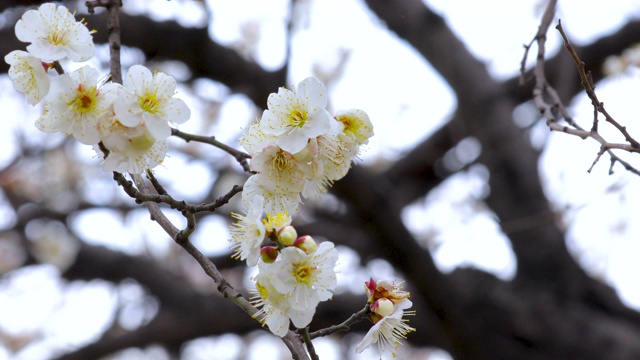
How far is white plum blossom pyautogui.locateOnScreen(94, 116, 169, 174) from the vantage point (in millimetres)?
854

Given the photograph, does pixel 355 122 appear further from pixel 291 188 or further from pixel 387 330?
pixel 387 330

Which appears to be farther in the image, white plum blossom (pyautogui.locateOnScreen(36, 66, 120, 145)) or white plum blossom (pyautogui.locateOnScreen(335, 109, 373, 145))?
white plum blossom (pyautogui.locateOnScreen(335, 109, 373, 145))

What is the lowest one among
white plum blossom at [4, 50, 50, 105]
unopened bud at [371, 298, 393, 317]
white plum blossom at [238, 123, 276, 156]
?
white plum blossom at [4, 50, 50, 105]

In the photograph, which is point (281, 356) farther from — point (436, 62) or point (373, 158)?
point (436, 62)

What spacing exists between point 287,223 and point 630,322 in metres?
2.53

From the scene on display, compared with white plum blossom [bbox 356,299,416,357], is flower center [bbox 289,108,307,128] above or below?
above

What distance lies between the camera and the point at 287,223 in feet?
2.90

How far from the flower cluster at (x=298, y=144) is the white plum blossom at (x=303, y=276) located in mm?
110

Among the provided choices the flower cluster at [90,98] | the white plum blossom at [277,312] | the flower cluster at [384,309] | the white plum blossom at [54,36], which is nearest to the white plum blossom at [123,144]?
the flower cluster at [90,98]

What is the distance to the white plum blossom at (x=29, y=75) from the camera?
0.90 metres

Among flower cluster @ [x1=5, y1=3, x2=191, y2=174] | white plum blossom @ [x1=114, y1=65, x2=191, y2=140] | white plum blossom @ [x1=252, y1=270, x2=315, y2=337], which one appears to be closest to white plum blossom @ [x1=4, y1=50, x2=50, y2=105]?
flower cluster @ [x1=5, y1=3, x2=191, y2=174]

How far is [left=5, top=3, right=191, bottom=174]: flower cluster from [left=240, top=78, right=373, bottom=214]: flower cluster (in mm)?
119

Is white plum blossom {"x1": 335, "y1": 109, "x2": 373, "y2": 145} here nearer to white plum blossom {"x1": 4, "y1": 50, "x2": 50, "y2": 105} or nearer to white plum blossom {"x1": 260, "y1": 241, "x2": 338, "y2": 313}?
white plum blossom {"x1": 260, "y1": 241, "x2": 338, "y2": 313}

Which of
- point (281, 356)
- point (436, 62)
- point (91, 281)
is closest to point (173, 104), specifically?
point (436, 62)
